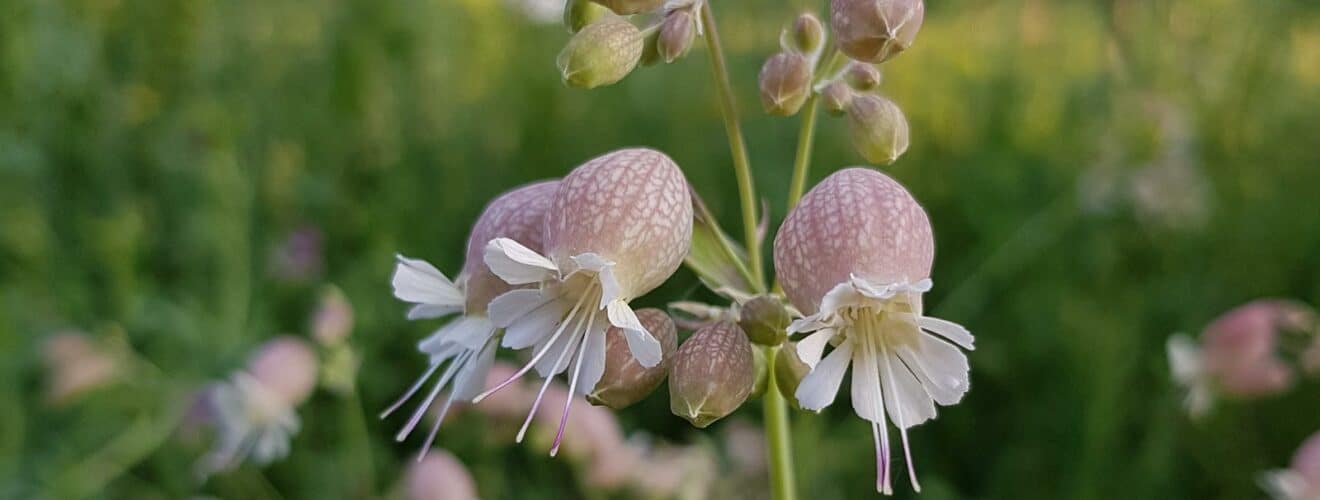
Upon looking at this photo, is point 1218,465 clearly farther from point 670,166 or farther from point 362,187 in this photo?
point 362,187

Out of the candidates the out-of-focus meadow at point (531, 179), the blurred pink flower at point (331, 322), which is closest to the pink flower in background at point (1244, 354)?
the out-of-focus meadow at point (531, 179)

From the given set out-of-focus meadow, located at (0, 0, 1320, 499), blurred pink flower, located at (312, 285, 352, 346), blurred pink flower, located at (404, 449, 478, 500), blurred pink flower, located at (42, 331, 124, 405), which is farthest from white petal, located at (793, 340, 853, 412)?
blurred pink flower, located at (42, 331, 124, 405)

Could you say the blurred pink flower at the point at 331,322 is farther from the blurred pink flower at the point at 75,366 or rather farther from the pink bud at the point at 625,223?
the pink bud at the point at 625,223

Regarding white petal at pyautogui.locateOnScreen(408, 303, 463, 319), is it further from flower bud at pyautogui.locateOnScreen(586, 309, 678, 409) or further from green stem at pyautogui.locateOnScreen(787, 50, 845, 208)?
green stem at pyautogui.locateOnScreen(787, 50, 845, 208)

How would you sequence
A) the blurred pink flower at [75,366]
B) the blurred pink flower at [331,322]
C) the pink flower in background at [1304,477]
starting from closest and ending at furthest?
1. the pink flower in background at [1304,477]
2. the blurred pink flower at [331,322]
3. the blurred pink flower at [75,366]

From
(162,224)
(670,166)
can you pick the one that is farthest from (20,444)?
(670,166)

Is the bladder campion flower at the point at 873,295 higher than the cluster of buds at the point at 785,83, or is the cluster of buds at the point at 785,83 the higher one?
the cluster of buds at the point at 785,83
